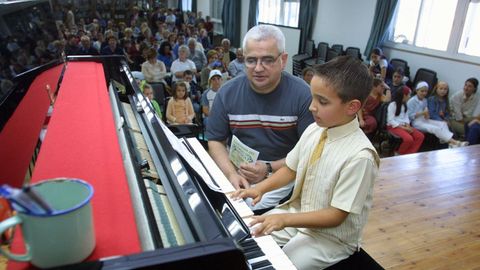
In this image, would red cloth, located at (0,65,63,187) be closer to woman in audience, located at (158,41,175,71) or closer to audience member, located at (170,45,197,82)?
audience member, located at (170,45,197,82)

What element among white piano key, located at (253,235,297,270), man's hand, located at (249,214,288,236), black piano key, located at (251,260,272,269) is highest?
man's hand, located at (249,214,288,236)

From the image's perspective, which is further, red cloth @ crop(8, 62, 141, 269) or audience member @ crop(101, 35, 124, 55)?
audience member @ crop(101, 35, 124, 55)

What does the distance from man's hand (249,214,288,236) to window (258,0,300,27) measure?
10.9 m

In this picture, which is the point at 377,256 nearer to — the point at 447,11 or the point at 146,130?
the point at 146,130

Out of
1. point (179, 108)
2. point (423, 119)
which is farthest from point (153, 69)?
point (423, 119)

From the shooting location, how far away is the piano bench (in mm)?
1774

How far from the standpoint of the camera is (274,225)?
1445 millimetres

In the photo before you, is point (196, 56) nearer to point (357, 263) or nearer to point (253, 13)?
point (253, 13)

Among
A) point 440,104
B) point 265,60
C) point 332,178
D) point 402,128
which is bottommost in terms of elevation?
point 402,128

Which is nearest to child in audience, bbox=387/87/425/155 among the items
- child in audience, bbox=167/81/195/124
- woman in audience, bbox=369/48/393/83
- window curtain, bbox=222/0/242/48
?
woman in audience, bbox=369/48/393/83

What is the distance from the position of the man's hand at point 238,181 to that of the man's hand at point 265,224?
27.2 inches

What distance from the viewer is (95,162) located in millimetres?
1022

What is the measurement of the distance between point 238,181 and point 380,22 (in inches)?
294

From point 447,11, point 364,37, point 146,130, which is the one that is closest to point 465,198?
point 146,130
